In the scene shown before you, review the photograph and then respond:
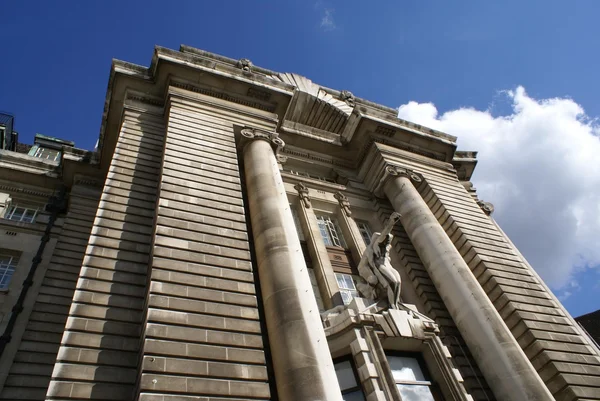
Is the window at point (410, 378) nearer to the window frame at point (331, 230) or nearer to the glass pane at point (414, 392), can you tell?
the glass pane at point (414, 392)

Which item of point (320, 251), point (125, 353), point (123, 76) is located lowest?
→ point (125, 353)

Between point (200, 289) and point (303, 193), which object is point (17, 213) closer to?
point (303, 193)

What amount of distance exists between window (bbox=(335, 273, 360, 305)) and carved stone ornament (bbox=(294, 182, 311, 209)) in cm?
389

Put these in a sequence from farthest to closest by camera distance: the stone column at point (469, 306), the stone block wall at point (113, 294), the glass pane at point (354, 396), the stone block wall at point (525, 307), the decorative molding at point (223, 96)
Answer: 1. the decorative molding at point (223, 96)
2. the stone block wall at point (525, 307)
3. the stone column at point (469, 306)
4. the glass pane at point (354, 396)
5. the stone block wall at point (113, 294)

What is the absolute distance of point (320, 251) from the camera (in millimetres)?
16797

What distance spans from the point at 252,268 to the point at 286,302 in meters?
1.59

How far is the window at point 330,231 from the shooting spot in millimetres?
18828

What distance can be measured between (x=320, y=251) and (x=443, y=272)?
15.2 feet

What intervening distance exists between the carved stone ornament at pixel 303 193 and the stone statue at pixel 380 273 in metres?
5.07

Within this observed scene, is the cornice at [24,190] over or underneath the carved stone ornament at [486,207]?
over

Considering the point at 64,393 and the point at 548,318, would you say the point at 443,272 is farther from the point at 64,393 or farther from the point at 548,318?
the point at 64,393

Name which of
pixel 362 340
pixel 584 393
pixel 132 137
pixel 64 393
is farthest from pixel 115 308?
pixel 584 393

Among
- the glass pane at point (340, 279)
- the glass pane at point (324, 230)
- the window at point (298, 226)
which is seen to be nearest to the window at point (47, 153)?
the window at point (298, 226)

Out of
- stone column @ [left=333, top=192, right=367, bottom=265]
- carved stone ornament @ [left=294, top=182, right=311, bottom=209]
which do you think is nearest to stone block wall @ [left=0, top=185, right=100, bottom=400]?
carved stone ornament @ [left=294, top=182, right=311, bottom=209]
